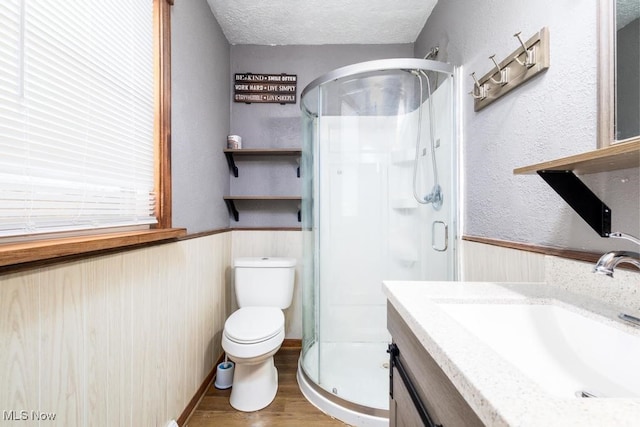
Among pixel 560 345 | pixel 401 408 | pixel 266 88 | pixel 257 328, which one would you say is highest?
pixel 266 88

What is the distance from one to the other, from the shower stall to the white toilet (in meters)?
0.19

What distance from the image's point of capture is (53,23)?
0.77 metres

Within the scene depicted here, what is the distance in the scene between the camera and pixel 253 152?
6.93 feet

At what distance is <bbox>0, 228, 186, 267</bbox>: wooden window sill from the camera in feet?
1.92

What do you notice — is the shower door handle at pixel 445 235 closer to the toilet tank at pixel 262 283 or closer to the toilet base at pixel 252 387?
the toilet tank at pixel 262 283

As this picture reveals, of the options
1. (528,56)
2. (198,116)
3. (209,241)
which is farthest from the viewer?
(209,241)

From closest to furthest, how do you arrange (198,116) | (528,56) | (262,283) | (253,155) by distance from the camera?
(528,56), (198,116), (262,283), (253,155)

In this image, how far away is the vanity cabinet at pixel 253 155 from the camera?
206 cm

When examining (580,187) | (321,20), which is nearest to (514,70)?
(580,187)

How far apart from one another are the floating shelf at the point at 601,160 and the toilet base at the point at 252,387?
1559 mm

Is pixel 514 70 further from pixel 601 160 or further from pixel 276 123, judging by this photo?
pixel 276 123

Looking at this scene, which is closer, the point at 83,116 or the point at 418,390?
the point at 418,390

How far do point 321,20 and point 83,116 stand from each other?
170 centimetres

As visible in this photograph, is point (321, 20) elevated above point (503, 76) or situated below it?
above
